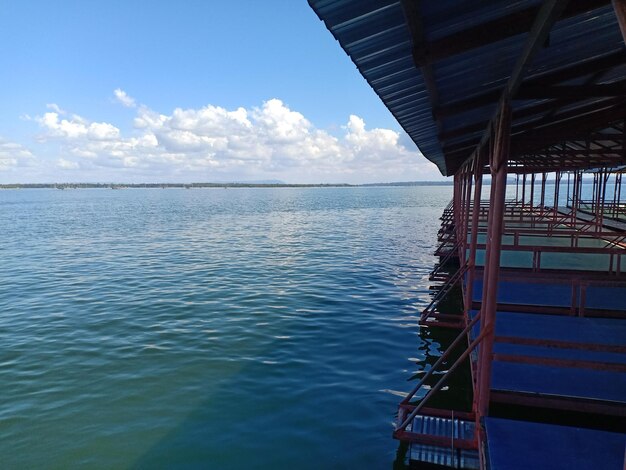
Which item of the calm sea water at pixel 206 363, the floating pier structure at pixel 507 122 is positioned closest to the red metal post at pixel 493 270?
the floating pier structure at pixel 507 122

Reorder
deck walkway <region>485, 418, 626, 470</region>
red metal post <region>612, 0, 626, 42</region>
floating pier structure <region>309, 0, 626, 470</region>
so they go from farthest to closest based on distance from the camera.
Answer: deck walkway <region>485, 418, 626, 470</region>
floating pier structure <region>309, 0, 626, 470</region>
red metal post <region>612, 0, 626, 42</region>

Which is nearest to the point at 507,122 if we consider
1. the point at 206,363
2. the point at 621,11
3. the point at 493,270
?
the point at 493,270

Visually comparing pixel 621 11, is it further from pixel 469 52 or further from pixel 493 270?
pixel 493 270

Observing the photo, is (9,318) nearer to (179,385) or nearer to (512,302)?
(179,385)

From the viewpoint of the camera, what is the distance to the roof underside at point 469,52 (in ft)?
11.5

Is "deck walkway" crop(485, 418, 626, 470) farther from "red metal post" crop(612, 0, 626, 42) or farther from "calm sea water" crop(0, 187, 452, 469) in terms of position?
"red metal post" crop(612, 0, 626, 42)

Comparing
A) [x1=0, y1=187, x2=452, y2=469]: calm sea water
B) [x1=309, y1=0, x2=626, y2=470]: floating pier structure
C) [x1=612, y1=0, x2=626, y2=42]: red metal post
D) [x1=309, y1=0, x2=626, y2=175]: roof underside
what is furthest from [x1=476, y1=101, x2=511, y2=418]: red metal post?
[x1=612, y1=0, x2=626, y2=42]: red metal post

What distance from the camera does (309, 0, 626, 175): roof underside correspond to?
3.49m

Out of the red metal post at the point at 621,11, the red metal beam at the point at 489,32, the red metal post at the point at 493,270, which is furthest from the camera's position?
the red metal post at the point at 493,270

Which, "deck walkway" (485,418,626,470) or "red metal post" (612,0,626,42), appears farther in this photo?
"deck walkway" (485,418,626,470)

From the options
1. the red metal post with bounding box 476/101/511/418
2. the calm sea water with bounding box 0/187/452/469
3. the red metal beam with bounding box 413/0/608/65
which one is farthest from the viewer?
the calm sea water with bounding box 0/187/452/469

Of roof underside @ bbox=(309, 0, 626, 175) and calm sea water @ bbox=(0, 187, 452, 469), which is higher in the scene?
roof underside @ bbox=(309, 0, 626, 175)

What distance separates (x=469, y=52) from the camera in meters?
4.52

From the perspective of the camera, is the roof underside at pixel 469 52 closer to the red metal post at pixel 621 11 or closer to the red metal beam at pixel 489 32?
the red metal beam at pixel 489 32
